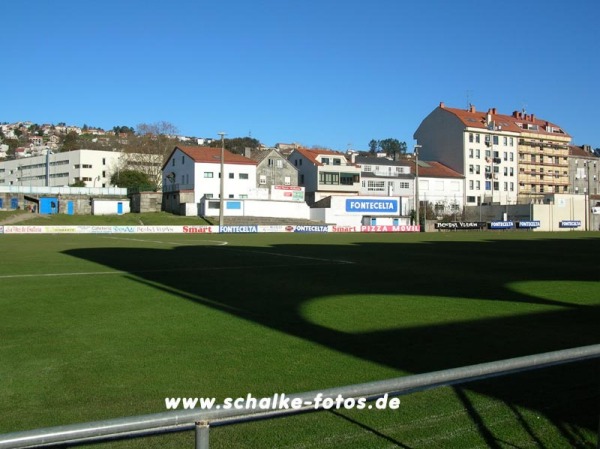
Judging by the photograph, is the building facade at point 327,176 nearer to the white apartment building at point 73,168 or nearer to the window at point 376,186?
the window at point 376,186

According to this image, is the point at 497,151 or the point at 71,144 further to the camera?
the point at 71,144

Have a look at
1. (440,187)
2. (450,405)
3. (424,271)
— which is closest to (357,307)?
(450,405)

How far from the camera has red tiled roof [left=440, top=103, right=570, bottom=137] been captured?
357 feet

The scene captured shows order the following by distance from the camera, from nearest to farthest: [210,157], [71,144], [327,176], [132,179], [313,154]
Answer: [210,157], [327,176], [313,154], [132,179], [71,144]

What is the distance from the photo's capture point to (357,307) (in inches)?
532

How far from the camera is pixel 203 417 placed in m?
2.79

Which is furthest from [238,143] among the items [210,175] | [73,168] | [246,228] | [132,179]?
[246,228]

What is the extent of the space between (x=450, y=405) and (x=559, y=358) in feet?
8.32

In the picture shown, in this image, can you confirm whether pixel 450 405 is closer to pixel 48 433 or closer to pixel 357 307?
pixel 48 433

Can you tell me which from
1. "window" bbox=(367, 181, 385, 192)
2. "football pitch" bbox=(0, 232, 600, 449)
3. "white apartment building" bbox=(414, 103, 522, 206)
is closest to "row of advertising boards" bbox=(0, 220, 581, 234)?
"window" bbox=(367, 181, 385, 192)

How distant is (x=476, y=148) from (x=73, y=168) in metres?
81.1

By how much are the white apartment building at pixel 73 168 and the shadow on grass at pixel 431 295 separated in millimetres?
96944

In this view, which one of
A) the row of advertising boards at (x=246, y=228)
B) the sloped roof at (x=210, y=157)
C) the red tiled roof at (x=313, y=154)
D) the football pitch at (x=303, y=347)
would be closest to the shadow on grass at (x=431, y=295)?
the football pitch at (x=303, y=347)

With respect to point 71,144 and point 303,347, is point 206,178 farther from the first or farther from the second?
point 71,144
